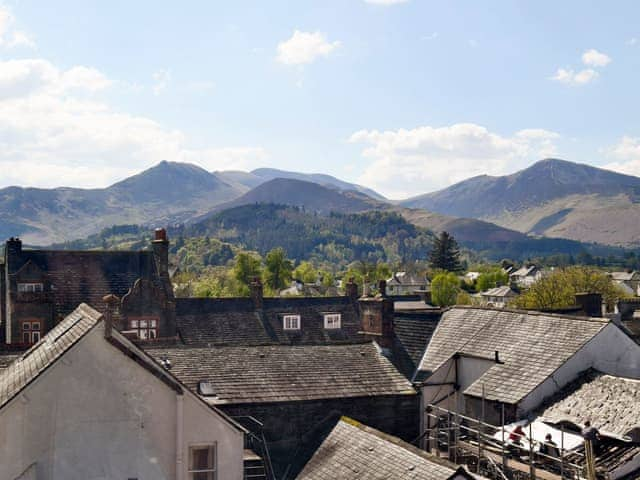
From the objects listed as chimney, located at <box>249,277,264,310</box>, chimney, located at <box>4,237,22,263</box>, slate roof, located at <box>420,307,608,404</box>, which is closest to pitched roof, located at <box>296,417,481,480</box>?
slate roof, located at <box>420,307,608,404</box>

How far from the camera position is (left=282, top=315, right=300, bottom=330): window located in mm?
51481

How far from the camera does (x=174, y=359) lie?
28.5 meters

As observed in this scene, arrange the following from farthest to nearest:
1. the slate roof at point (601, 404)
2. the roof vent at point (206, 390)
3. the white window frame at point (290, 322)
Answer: the white window frame at point (290, 322), the roof vent at point (206, 390), the slate roof at point (601, 404)

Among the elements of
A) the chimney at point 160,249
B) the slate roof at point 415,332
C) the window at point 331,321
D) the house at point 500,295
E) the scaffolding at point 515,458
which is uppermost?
the chimney at point 160,249

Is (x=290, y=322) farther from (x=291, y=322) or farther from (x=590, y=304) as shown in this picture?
(x=590, y=304)

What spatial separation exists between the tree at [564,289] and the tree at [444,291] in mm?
46317

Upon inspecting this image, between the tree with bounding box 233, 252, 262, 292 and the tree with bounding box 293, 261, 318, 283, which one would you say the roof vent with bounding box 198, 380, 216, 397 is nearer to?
the tree with bounding box 233, 252, 262, 292

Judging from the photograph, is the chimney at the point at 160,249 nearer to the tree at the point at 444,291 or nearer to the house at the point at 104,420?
the house at the point at 104,420

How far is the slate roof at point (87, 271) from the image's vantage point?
48.8 meters

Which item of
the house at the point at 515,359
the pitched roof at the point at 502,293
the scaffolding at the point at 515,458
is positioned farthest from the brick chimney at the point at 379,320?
the pitched roof at the point at 502,293

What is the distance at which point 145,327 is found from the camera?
4706 cm

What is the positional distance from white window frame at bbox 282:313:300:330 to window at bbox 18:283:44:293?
55.5ft

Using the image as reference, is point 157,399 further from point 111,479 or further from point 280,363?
point 280,363

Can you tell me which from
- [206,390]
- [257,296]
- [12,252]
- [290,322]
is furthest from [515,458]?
[12,252]
